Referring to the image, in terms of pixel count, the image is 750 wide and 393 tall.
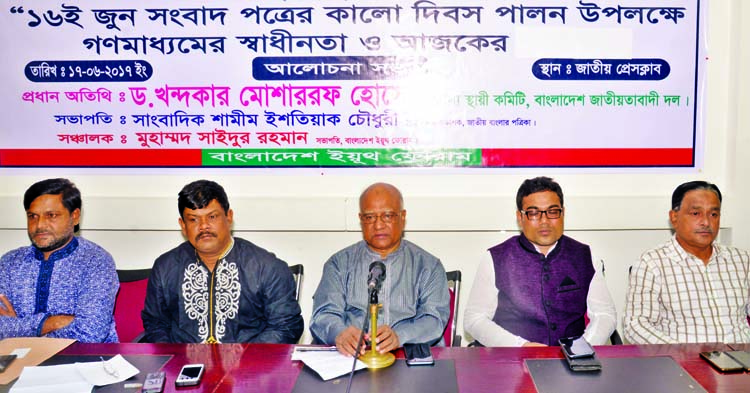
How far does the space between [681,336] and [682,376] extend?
3.22 ft

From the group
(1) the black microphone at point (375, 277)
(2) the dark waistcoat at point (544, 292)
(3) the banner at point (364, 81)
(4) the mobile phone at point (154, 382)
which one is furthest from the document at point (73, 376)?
(3) the banner at point (364, 81)

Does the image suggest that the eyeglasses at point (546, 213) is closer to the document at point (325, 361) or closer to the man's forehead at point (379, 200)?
the man's forehead at point (379, 200)

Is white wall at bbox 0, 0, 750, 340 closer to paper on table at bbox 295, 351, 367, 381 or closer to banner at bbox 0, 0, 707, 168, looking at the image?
banner at bbox 0, 0, 707, 168

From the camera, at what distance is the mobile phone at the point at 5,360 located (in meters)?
2.23

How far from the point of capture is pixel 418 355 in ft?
7.57

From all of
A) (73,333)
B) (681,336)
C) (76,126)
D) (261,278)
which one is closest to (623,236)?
(681,336)

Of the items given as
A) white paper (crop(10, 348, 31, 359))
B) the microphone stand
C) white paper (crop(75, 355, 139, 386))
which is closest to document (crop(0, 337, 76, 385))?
white paper (crop(10, 348, 31, 359))

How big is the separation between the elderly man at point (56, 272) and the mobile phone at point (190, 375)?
39.6 inches

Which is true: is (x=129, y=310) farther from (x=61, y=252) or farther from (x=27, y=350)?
(x=27, y=350)

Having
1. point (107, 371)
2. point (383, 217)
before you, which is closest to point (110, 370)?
point (107, 371)

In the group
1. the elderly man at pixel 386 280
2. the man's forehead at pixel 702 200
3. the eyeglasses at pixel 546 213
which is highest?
the man's forehead at pixel 702 200

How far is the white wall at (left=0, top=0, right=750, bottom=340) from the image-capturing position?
12.4ft

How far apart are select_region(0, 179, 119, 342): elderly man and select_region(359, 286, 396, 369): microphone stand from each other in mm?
1418

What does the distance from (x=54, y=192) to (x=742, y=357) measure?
298 cm
